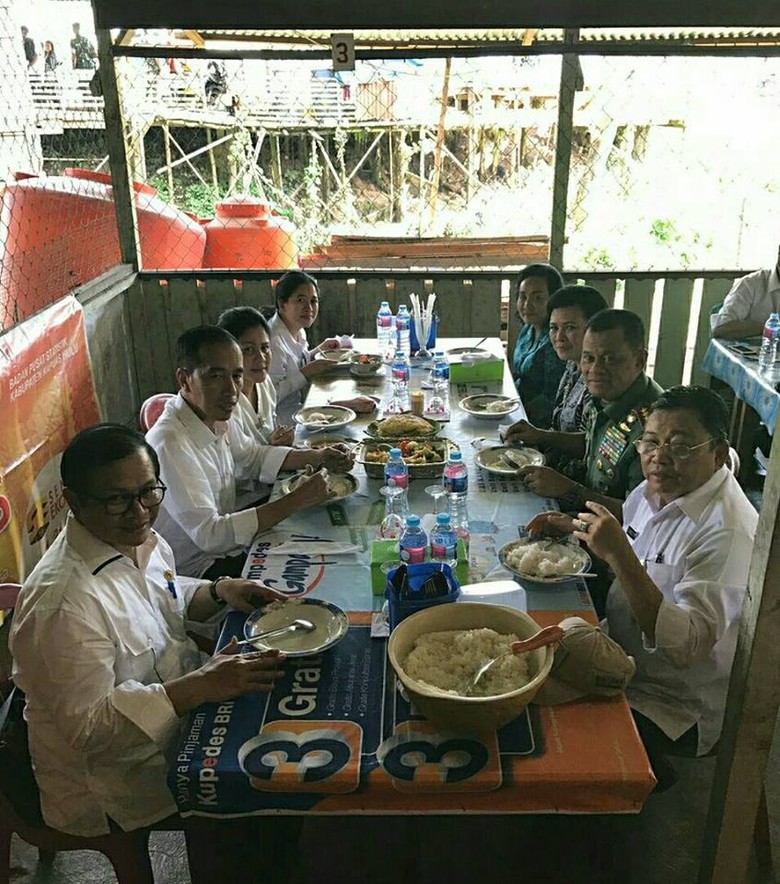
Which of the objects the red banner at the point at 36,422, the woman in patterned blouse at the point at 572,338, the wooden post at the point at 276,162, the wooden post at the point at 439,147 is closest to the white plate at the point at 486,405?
the woman in patterned blouse at the point at 572,338

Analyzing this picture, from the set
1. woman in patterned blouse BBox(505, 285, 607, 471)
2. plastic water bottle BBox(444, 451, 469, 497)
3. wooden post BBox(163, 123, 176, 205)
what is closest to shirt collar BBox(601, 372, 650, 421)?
woman in patterned blouse BBox(505, 285, 607, 471)

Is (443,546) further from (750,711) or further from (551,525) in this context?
(750,711)

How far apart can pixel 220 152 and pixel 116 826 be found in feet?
28.2

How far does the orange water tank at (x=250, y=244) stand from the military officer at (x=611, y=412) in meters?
4.05

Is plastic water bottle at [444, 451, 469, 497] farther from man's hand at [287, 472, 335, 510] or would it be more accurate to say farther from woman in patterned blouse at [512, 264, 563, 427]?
woman in patterned blouse at [512, 264, 563, 427]

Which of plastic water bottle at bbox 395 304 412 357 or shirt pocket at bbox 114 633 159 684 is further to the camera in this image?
plastic water bottle at bbox 395 304 412 357

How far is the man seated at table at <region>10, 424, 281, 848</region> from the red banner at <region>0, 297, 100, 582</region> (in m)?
1.59

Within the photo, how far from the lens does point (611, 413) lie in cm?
278

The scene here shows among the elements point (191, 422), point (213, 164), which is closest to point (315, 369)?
point (191, 422)

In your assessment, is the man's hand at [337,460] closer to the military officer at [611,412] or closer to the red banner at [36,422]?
the military officer at [611,412]

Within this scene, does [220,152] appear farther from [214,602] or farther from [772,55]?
[214,602]

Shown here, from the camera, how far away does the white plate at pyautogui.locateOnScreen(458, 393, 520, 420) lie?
338 cm

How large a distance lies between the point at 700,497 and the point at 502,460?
38.9 inches

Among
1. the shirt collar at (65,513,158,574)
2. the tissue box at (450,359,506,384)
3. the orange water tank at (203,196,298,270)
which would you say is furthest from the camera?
the orange water tank at (203,196,298,270)
